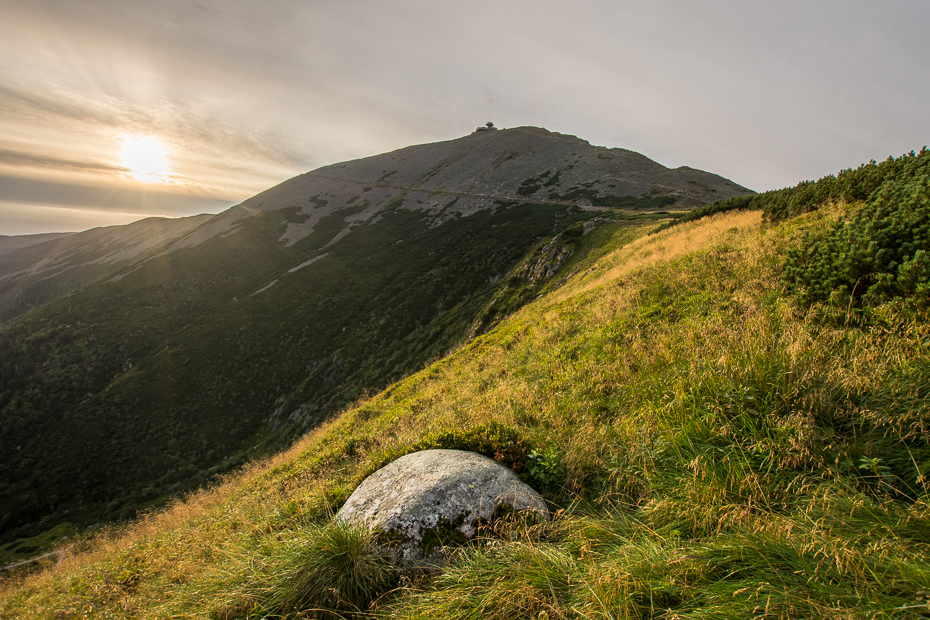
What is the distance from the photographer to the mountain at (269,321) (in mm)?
32000

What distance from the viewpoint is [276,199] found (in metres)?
96.4

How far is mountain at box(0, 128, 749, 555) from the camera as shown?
32.0 meters

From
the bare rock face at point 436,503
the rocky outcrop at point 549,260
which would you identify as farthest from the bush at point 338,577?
the rocky outcrop at point 549,260

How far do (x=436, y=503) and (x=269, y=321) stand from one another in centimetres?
5065

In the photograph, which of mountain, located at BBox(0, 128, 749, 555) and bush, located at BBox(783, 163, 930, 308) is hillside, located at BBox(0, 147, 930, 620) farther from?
mountain, located at BBox(0, 128, 749, 555)

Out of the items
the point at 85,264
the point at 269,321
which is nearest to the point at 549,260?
the point at 269,321

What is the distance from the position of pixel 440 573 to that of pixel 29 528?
44607 millimetres

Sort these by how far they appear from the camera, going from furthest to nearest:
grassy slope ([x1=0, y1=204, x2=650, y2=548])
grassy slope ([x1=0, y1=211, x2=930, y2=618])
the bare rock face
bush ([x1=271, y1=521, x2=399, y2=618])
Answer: grassy slope ([x1=0, y1=204, x2=650, y2=548])
the bare rock face
bush ([x1=271, y1=521, x2=399, y2=618])
grassy slope ([x1=0, y1=211, x2=930, y2=618])

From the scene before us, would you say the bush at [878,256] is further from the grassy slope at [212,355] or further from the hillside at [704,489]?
the grassy slope at [212,355]

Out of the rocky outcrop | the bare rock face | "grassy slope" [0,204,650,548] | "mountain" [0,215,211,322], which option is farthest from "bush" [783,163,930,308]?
"mountain" [0,215,211,322]

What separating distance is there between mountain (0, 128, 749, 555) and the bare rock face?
84.9ft

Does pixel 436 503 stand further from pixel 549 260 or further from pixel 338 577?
pixel 549 260

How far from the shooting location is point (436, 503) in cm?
410

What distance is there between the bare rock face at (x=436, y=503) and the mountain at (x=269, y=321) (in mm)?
25890
